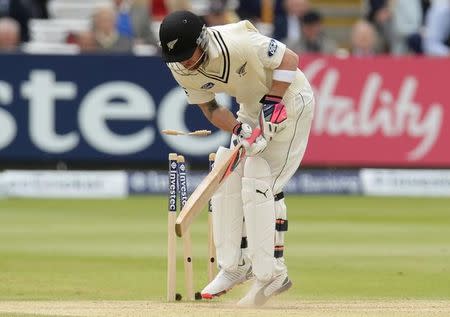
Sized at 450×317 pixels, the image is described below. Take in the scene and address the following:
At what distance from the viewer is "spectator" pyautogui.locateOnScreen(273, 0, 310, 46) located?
624 inches

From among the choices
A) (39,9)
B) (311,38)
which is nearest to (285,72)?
(311,38)

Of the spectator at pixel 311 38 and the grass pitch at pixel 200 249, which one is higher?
the spectator at pixel 311 38

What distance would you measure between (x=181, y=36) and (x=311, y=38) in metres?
8.81

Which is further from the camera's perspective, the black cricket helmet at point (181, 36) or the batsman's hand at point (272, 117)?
the batsman's hand at point (272, 117)

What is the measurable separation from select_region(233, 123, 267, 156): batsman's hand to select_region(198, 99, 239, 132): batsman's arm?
0.11 meters

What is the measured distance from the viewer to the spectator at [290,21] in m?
15.9

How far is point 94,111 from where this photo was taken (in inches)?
571

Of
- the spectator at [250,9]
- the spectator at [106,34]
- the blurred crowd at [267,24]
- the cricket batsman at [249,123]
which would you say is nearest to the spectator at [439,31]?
the blurred crowd at [267,24]

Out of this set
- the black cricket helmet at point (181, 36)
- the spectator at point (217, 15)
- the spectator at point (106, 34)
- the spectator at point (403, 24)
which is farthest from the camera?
the spectator at point (403, 24)

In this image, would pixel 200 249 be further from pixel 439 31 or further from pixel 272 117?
pixel 439 31

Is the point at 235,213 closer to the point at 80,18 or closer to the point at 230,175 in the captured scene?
the point at 230,175

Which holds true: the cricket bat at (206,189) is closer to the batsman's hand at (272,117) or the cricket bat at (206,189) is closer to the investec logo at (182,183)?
the batsman's hand at (272,117)

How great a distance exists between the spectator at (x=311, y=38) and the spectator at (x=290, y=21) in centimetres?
Result: 27

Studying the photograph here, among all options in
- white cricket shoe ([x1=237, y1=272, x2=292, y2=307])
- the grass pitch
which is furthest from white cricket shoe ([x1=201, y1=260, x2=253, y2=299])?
the grass pitch
